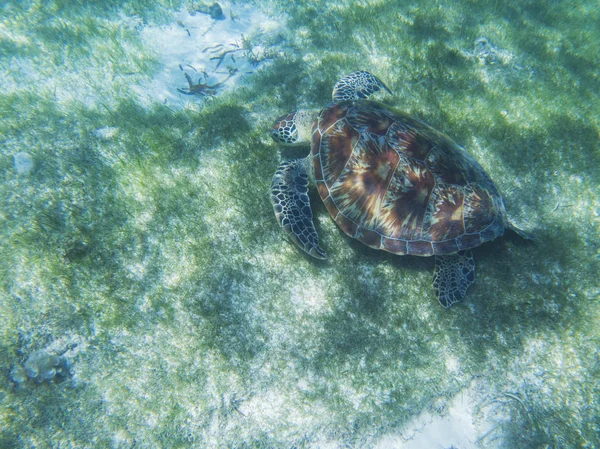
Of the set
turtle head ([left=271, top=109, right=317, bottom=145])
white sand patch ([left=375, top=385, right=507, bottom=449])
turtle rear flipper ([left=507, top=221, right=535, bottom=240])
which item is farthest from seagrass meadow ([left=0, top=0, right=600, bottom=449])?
turtle head ([left=271, top=109, right=317, bottom=145])

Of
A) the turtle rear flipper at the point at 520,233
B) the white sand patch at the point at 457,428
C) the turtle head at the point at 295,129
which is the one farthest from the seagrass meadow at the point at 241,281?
the turtle head at the point at 295,129

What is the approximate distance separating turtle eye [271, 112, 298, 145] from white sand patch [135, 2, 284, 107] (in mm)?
1575

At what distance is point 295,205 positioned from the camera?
325 cm

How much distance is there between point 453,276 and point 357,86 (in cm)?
301

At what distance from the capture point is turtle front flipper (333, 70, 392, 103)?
419 cm

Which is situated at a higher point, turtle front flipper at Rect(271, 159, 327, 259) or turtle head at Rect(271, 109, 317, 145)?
turtle head at Rect(271, 109, 317, 145)

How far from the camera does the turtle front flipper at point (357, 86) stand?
165 inches

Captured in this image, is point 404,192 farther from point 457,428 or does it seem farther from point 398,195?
point 457,428

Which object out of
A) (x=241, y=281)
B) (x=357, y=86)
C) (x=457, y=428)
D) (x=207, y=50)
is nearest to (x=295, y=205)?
(x=241, y=281)

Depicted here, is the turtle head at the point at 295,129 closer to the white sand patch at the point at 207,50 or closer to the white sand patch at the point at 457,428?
the white sand patch at the point at 207,50

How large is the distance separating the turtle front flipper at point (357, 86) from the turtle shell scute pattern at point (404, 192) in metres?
0.98

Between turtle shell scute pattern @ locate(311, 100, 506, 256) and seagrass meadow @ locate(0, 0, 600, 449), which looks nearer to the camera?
seagrass meadow @ locate(0, 0, 600, 449)

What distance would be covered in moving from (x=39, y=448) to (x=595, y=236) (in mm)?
6167

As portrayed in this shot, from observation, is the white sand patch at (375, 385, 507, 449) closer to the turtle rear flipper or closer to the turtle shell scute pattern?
the turtle shell scute pattern
